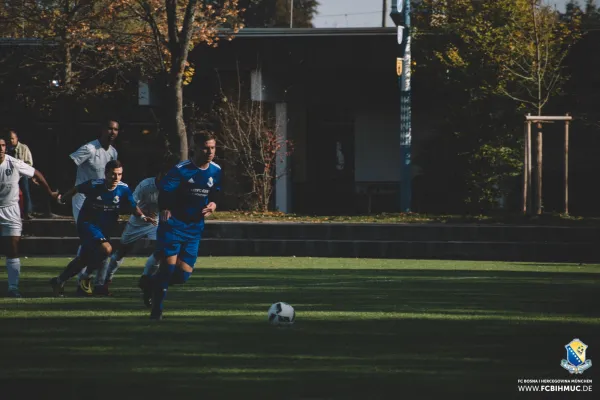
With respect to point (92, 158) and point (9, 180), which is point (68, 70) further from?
point (9, 180)

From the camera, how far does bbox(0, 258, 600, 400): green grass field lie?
7.57 m

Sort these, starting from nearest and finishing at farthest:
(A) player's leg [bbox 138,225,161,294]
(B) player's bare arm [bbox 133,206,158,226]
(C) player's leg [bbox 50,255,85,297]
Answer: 1. (A) player's leg [bbox 138,225,161,294]
2. (C) player's leg [bbox 50,255,85,297]
3. (B) player's bare arm [bbox 133,206,158,226]

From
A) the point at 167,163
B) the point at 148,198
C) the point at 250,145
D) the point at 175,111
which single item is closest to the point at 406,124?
the point at 250,145

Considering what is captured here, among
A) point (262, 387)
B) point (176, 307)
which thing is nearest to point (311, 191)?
point (176, 307)

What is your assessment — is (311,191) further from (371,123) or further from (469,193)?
(469,193)

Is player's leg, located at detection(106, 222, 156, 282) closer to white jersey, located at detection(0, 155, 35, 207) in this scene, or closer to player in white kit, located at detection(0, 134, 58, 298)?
player in white kit, located at detection(0, 134, 58, 298)

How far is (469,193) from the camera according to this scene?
30.4m

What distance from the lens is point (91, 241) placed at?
1397 centimetres

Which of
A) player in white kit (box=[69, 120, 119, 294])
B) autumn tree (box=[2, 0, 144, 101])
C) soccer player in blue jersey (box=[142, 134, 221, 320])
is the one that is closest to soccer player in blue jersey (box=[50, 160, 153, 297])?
player in white kit (box=[69, 120, 119, 294])

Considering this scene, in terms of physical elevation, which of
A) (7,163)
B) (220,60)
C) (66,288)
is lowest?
(66,288)

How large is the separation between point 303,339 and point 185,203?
2.41m

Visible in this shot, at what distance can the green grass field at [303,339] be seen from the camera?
24.8 ft

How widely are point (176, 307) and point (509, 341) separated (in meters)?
4.17

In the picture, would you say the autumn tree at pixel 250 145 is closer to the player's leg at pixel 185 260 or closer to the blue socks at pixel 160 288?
the player's leg at pixel 185 260
